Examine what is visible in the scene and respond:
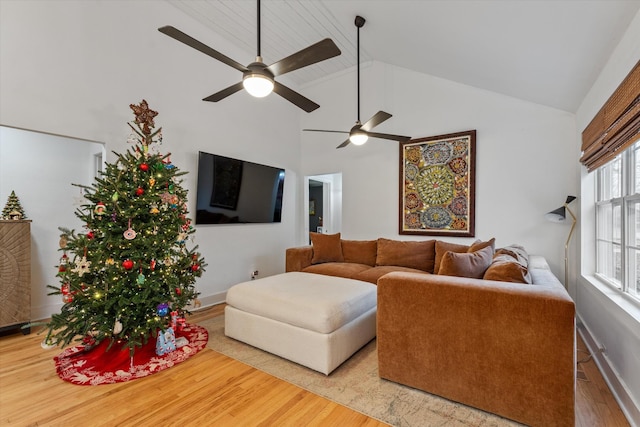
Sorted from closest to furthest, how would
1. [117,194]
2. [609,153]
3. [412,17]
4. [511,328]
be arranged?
[511,328] < [609,153] < [117,194] < [412,17]

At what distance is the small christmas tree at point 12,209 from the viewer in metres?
3.03

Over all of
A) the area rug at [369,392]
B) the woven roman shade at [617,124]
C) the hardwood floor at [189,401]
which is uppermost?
the woven roman shade at [617,124]

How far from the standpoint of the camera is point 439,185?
13.6ft

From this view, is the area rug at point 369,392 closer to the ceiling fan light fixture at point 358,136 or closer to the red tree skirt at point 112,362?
the red tree skirt at point 112,362

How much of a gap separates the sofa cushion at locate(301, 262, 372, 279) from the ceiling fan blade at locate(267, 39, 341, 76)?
8.44ft

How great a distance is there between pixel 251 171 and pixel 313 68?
212 cm

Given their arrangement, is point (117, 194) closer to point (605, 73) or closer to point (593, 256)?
point (605, 73)

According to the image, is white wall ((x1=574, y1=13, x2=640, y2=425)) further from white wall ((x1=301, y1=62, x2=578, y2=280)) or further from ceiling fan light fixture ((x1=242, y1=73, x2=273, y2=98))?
ceiling fan light fixture ((x1=242, y1=73, x2=273, y2=98))

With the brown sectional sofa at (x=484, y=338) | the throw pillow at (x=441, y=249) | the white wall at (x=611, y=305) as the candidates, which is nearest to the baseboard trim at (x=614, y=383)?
the white wall at (x=611, y=305)

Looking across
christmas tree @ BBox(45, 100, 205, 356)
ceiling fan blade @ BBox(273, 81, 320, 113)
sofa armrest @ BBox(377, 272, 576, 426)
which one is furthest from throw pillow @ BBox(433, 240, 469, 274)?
christmas tree @ BBox(45, 100, 205, 356)

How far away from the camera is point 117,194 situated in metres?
2.29

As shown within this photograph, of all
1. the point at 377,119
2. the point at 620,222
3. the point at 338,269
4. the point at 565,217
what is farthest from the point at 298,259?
the point at 620,222

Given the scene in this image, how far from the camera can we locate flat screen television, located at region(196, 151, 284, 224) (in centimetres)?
386

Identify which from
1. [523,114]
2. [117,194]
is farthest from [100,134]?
[523,114]
